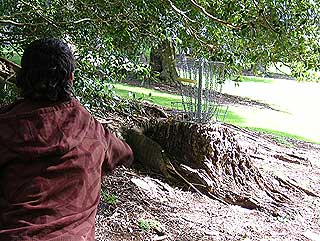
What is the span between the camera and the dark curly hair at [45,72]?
77.2 inches

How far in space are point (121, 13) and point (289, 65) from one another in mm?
1871

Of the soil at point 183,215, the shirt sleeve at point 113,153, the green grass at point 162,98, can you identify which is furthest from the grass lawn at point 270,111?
the shirt sleeve at point 113,153

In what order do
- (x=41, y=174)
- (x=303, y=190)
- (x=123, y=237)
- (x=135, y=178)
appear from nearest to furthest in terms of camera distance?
(x=41, y=174)
(x=123, y=237)
(x=135, y=178)
(x=303, y=190)

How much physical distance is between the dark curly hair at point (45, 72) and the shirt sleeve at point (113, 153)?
10.9 inches

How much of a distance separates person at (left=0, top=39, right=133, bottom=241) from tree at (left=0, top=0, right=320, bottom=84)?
263 centimetres

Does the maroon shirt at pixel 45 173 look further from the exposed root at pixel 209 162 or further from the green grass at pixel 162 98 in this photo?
the green grass at pixel 162 98

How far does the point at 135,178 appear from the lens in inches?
213

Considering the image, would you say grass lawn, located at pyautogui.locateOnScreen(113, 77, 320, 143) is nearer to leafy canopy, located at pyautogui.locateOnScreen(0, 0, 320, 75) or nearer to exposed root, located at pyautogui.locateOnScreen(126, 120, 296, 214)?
exposed root, located at pyautogui.locateOnScreen(126, 120, 296, 214)

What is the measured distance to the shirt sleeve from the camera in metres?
2.14

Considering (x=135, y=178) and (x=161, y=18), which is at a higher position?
(x=161, y=18)

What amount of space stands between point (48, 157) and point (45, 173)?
60 mm

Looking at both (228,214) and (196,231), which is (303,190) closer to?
(228,214)

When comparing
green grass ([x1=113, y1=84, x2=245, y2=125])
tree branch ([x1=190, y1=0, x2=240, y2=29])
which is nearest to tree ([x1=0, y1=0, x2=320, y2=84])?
tree branch ([x1=190, y1=0, x2=240, y2=29])

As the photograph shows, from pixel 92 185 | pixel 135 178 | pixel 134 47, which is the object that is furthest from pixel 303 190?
pixel 92 185
